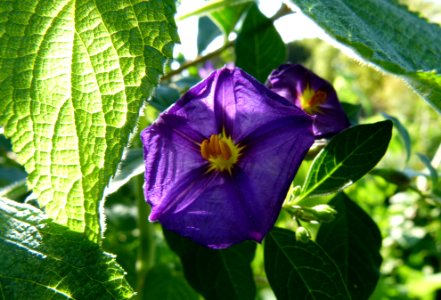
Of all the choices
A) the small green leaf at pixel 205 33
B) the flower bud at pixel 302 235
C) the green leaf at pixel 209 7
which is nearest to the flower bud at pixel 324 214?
the flower bud at pixel 302 235

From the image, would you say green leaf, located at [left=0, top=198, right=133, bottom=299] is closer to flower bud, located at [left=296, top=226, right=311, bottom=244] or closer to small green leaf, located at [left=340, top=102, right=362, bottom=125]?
flower bud, located at [left=296, top=226, right=311, bottom=244]

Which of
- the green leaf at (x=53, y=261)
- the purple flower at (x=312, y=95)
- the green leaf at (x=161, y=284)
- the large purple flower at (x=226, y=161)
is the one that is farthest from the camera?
the green leaf at (x=161, y=284)

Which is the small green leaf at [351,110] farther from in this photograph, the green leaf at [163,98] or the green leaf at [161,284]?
the green leaf at [161,284]

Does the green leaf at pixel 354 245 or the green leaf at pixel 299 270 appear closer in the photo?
the green leaf at pixel 299 270

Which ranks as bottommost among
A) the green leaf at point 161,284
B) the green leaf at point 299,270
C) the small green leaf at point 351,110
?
the green leaf at point 161,284

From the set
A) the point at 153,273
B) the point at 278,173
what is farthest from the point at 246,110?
the point at 153,273

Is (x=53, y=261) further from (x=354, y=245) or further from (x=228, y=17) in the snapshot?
(x=228, y=17)

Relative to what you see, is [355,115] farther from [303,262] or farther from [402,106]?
[402,106]
